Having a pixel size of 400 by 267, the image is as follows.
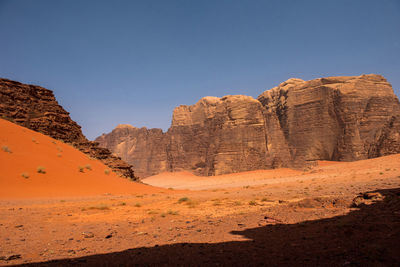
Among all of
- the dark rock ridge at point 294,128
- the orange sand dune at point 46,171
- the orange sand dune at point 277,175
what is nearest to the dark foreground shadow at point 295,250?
the orange sand dune at point 46,171

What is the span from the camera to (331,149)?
4166 cm

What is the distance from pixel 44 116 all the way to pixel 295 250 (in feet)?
91.8

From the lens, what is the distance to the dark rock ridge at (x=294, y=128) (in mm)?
39188

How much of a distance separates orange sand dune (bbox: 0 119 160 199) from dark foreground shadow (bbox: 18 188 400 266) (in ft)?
43.4

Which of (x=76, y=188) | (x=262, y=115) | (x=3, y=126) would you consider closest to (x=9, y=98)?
(x=3, y=126)

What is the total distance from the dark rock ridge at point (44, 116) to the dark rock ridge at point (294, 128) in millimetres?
28142

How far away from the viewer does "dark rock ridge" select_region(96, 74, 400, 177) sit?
39.2 meters

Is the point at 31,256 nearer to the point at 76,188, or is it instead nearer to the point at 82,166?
Result: the point at 76,188

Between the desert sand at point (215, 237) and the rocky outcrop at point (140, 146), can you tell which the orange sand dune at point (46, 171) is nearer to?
the desert sand at point (215, 237)

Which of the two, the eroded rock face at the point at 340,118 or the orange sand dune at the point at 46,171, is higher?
the eroded rock face at the point at 340,118

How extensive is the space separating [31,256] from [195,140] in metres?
61.0

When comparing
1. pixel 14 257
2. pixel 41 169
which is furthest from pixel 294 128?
pixel 14 257

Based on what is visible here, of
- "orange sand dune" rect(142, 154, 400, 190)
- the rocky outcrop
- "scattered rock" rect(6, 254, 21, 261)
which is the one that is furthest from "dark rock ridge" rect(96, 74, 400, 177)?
"scattered rock" rect(6, 254, 21, 261)

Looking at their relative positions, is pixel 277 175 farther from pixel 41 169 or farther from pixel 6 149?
pixel 6 149
